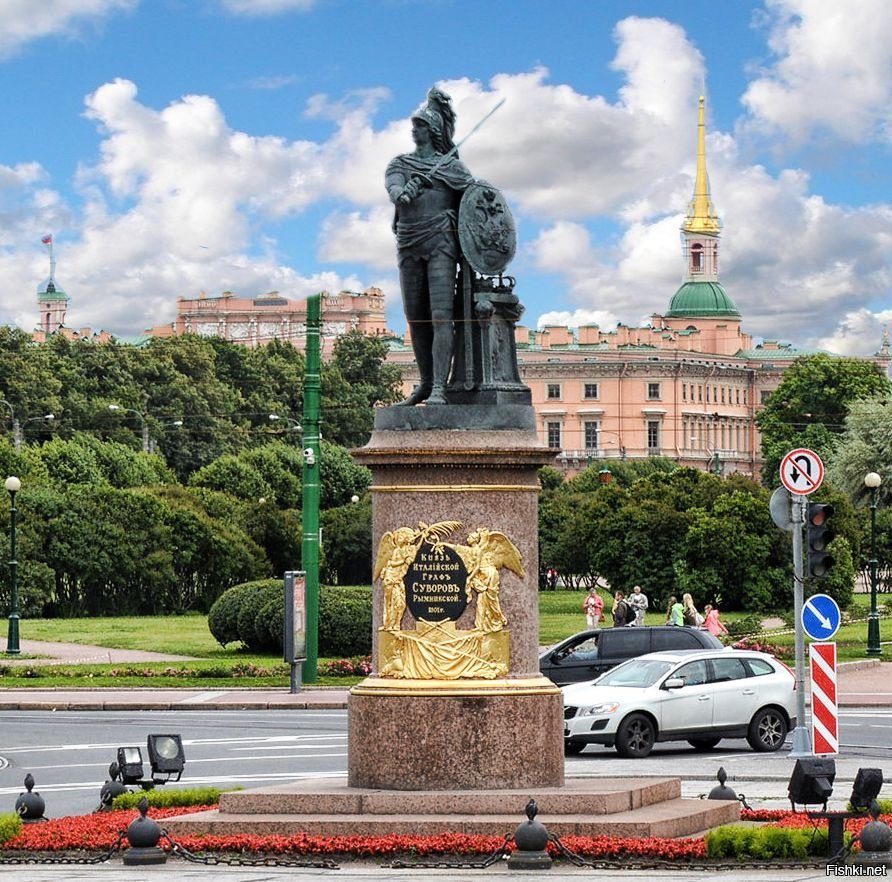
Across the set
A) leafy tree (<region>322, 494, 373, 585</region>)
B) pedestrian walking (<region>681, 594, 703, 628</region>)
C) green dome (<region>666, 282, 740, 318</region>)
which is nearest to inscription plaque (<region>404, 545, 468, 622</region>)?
pedestrian walking (<region>681, 594, 703, 628</region>)

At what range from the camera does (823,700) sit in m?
19.9

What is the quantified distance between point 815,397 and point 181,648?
3656 inches

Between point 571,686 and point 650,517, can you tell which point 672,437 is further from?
point 571,686

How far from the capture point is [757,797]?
21125 mm

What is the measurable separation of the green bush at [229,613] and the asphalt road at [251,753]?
36.0ft

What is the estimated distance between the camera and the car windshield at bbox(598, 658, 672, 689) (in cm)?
2791

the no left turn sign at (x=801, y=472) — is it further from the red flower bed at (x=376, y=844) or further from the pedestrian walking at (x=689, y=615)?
the pedestrian walking at (x=689, y=615)

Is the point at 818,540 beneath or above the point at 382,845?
above

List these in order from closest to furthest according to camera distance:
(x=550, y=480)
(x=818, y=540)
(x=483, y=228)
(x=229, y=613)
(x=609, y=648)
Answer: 1. (x=483, y=228)
2. (x=818, y=540)
3. (x=609, y=648)
4. (x=229, y=613)
5. (x=550, y=480)

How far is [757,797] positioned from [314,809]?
237 inches

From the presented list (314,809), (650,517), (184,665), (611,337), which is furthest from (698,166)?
(314,809)

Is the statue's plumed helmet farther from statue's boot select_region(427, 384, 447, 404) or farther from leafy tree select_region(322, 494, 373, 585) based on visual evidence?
leafy tree select_region(322, 494, 373, 585)

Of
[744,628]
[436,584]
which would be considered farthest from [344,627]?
[436,584]

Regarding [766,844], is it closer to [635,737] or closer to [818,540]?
[818,540]
